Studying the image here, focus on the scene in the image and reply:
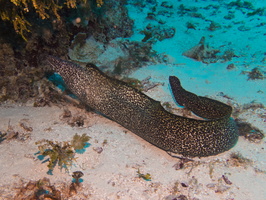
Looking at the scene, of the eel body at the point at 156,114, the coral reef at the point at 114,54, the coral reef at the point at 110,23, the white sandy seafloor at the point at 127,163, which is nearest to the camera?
the white sandy seafloor at the point at 127,163

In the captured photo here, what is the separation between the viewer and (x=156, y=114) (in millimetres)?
3924

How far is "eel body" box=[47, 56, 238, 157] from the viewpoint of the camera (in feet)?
12.0

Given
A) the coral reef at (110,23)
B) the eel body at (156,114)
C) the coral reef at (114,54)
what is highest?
the coral reef at (110,23)

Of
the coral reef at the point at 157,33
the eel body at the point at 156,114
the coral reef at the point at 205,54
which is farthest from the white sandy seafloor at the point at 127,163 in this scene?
the coral reef at the point at 157,33

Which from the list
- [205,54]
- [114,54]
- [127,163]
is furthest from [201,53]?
[127,163]

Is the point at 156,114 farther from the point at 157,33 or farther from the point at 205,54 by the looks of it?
the point at 157,33

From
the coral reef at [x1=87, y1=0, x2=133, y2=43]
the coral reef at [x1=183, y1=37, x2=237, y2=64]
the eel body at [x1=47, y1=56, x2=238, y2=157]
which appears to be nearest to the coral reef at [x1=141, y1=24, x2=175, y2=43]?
the coral reef at [x1=87, y1=0, x2=133, y2=43]

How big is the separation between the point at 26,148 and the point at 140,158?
2125mm

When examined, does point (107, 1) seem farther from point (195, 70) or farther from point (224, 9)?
point (224, 9)

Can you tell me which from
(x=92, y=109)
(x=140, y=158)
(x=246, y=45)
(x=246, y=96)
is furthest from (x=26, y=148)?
(x=246, y=45)

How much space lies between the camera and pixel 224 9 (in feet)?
43.6

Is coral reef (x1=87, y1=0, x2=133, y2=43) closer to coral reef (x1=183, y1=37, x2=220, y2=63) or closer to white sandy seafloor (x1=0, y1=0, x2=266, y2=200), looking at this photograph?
coral reef (x1=183, y1=37, x2=220, y2=63)

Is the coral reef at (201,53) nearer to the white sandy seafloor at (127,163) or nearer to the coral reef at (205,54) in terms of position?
the coral reef at (205,54)

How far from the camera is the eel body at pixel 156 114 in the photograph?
12.0 ft
